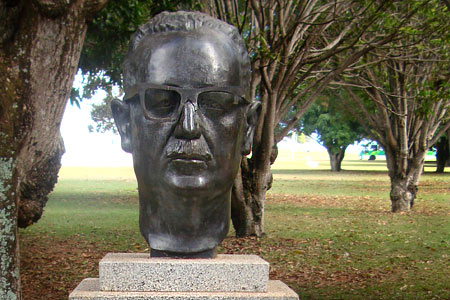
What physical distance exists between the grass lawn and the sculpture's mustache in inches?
187

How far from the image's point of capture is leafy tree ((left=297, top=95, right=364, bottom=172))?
39656 mm

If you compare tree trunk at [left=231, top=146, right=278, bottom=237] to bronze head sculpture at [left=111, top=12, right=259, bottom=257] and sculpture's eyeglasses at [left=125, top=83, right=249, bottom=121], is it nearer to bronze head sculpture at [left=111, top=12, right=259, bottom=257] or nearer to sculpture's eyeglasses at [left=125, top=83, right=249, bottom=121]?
bronze head sculpture at [left=111, top=12, right=259, bottom=257]

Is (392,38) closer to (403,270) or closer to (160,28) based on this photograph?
(403,270)

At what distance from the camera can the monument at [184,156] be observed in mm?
3893

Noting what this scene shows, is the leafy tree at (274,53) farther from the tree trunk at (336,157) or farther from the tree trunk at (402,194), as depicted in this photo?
the tree trunk at (336,157)

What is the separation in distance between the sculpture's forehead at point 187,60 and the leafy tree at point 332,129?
34.0 metres

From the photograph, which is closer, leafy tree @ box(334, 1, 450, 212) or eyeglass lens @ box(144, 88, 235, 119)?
eyeglass lens @ box(144, 88, 235, 119)

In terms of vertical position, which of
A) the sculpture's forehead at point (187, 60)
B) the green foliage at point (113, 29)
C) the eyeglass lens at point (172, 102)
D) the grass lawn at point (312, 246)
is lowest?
the grass lawn at point (312, 246)

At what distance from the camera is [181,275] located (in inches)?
154

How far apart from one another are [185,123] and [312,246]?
8450 millimetres

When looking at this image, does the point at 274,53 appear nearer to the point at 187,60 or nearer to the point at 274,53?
the point at 274,53

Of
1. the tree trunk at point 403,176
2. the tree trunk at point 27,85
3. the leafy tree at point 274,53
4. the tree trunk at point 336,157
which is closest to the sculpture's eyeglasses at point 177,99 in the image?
the tree trunk at point 27,85

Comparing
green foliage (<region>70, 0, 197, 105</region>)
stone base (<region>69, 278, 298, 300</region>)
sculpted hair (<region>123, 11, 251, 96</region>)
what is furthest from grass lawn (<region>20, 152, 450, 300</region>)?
sculpted hair (<region>123, 11, 251, 96</region>)

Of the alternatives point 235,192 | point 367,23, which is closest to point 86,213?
point 235,192
